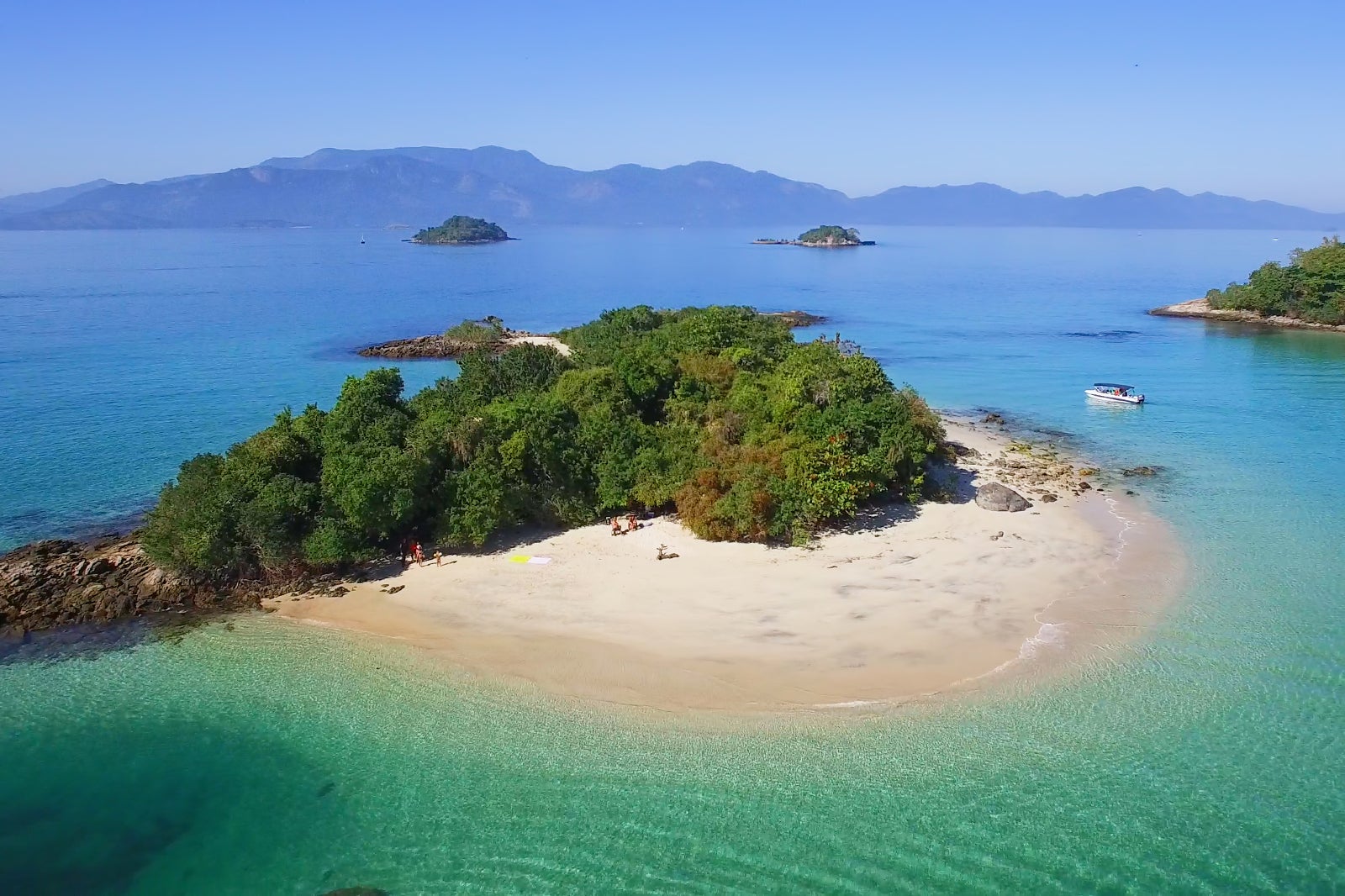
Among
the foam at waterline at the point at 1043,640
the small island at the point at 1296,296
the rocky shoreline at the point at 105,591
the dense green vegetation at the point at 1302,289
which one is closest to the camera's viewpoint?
the foam at waterline at the point at 1043,640

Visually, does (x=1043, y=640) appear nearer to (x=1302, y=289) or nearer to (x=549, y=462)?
(x=549, y=462)

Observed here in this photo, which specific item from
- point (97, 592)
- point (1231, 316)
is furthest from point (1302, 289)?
point (97, 592)

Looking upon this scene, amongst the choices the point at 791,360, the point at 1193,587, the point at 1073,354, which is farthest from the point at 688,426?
the point at 1073,354

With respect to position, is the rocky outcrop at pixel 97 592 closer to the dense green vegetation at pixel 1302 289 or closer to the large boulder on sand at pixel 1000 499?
the large boulder on sand at pixel 1000 499

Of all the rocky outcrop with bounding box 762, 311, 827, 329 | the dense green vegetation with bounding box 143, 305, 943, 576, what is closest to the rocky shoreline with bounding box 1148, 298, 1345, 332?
the rocky outcrop with bounding box 762, 311, 827, 329

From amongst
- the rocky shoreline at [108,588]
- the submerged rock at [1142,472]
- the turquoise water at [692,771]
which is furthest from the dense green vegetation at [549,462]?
the submerged rock at [1142,472]

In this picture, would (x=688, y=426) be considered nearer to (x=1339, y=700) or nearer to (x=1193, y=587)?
(x=1193, y=587)
